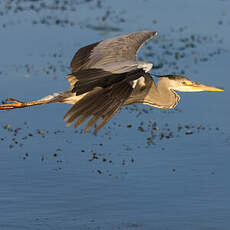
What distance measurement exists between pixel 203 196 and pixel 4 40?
12090mm

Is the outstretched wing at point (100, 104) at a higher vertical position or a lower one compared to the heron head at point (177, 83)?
higher

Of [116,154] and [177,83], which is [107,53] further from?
[116,154]

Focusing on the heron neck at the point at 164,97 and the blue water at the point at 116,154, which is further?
the blue water at the point at 116,154

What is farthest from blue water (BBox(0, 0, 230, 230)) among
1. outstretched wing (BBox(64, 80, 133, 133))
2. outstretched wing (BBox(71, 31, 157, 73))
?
outstretched wing (BBox(64, 80, 133, 133))

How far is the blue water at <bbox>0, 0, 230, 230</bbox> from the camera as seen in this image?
39.0 ft

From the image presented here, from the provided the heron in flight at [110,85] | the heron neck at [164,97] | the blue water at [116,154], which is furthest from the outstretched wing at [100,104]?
the blue water at [116,154]

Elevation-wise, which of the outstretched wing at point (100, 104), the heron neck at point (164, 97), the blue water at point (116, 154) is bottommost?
the blue water at point (116, 154)

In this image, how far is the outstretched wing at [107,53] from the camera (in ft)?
33.3

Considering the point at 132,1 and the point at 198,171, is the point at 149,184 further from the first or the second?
the point at 132,1

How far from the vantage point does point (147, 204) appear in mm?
12203

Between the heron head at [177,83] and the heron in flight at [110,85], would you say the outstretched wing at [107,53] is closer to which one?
the heron in flight at [110,85]

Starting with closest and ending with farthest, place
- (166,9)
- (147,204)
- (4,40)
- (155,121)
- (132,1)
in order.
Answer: (147,204) < (155,121) < (4,40) < (166,9) < (132,1)

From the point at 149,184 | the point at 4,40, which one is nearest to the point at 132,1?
the point at 4,40

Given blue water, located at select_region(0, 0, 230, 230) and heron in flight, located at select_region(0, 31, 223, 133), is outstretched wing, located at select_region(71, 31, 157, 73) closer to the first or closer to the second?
heron in flight, located at select_region(0, 31, 223, 133)
